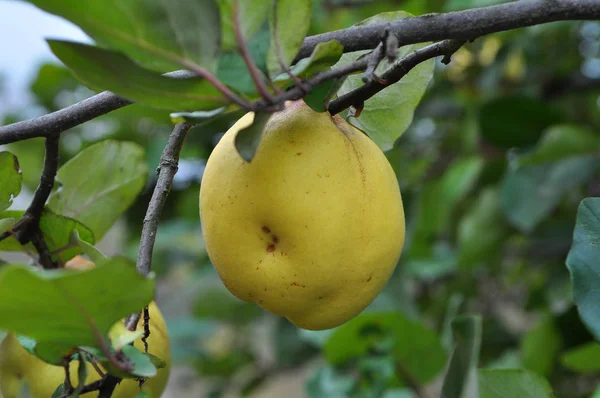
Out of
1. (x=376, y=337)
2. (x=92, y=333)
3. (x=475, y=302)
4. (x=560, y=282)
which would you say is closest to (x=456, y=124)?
(x=475, y=302)

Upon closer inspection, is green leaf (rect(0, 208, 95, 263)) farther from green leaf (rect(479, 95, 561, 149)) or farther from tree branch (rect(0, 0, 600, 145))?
green leaf (rect(479, 95, 561, 149))

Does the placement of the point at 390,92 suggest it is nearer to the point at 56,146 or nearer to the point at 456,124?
the point at 56,146

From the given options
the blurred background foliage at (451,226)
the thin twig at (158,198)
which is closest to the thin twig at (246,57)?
the thin twig at (158,198)

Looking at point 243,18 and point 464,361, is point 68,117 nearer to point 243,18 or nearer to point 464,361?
point 243,18

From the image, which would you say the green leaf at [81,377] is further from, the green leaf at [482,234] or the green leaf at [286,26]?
the green leaf at [482,234]

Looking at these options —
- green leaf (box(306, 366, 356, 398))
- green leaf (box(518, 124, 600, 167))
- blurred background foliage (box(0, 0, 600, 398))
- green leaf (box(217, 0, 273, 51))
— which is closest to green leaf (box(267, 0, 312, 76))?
green leaf (box(217, 0, 273, 51))
